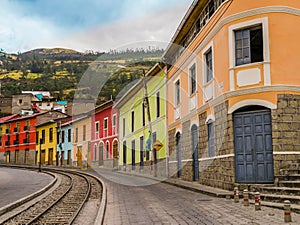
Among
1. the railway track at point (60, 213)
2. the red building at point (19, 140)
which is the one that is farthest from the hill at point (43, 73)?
the railway track at point (60, 213)

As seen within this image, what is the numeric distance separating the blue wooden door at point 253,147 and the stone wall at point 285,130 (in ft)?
0.77

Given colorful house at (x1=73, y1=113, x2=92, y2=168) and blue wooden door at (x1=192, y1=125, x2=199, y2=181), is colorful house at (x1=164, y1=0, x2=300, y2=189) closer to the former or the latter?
blue wooden door at (x1=192, y1=125, x2=199, y2=181)

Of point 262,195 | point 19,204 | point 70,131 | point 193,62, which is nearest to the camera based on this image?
point 262,195

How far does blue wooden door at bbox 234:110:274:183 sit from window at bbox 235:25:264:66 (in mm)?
1853

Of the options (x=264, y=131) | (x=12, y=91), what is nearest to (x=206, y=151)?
(x=264, y=131)

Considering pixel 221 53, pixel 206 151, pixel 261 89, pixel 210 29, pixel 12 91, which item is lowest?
Result: pixel 206 151

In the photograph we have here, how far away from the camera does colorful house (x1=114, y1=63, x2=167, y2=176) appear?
25.8 metres

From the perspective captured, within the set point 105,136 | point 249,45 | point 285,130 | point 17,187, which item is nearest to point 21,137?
point 105,136

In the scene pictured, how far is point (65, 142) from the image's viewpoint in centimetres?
5134

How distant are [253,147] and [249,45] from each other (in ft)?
11.4

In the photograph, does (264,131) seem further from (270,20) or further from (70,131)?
(70,131)

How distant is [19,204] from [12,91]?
323 ft

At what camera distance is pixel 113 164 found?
39.3 meters

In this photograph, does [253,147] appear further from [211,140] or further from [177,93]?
[177,93]
